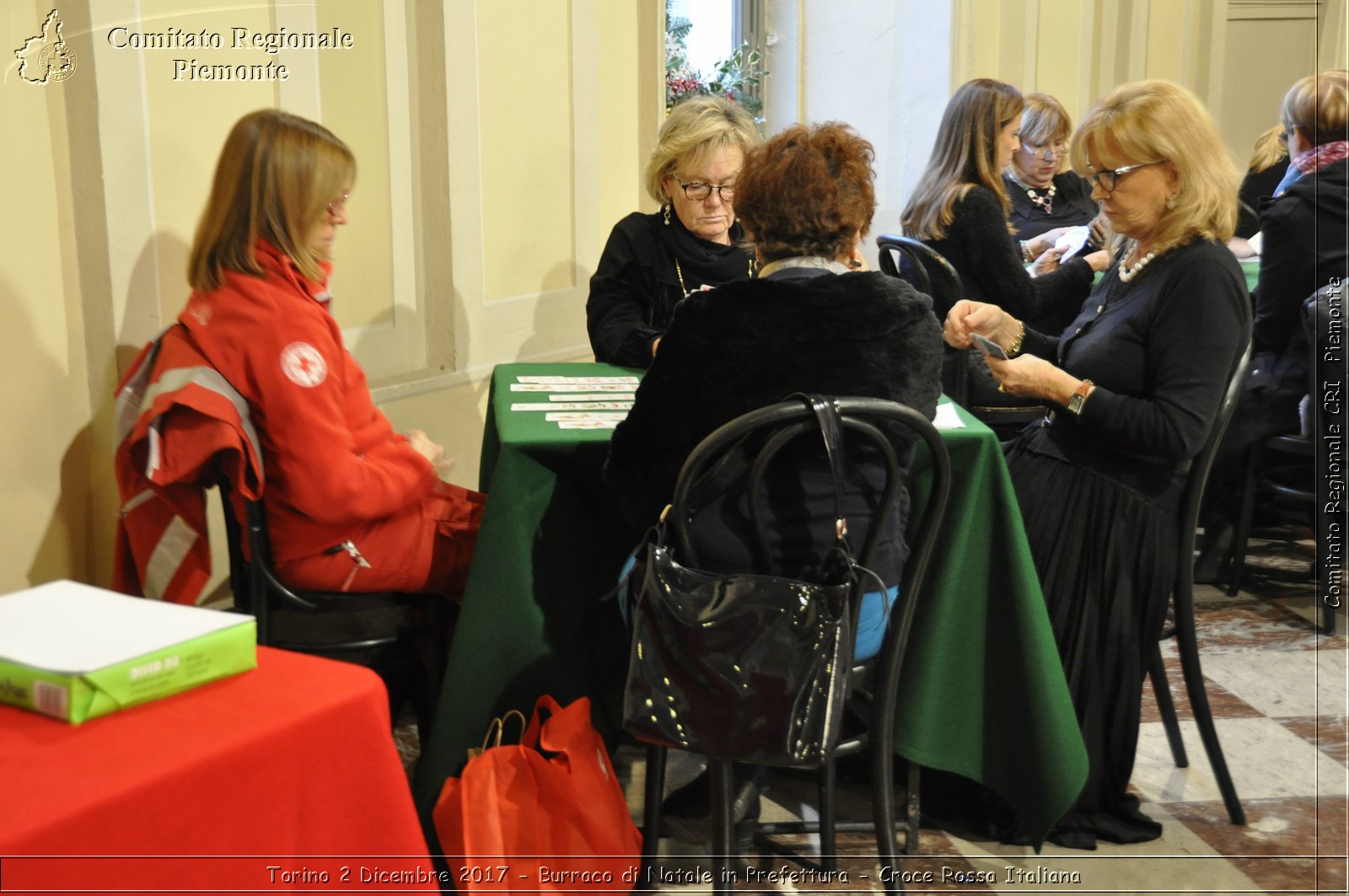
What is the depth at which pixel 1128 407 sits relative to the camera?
2.15 meters

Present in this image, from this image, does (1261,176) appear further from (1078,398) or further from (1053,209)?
(1078,398)

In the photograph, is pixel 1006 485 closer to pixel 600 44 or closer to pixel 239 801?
pixel 239 801

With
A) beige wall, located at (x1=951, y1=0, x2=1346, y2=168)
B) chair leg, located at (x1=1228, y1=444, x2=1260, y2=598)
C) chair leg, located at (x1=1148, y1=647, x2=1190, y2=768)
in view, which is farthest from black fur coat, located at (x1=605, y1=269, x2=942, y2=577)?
beige wall, located at (x1=951, y1=0, x2=1346, y2=168)

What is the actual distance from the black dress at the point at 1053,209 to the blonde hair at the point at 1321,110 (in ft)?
3.58

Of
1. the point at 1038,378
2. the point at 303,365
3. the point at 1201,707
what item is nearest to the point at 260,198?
the point at 303,365

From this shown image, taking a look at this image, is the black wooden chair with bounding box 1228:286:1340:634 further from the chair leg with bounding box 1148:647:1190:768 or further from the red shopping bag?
the red shopping bag

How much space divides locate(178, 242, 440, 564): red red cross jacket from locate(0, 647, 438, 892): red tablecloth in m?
0.86

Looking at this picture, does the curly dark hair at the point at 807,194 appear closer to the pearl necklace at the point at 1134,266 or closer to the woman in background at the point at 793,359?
the woman in background at the point at 793,359

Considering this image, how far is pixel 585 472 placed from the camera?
2.07 meters

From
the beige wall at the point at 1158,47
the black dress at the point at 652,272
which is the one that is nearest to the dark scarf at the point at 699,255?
the black dress at the point at 652,272

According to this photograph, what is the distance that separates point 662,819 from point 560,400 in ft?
2.80

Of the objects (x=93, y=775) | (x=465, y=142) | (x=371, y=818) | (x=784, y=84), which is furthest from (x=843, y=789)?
(x=784, y=84)

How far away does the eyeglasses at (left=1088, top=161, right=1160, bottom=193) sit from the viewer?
7.18 ft

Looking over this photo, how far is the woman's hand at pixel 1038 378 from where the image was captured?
86.4 inches
